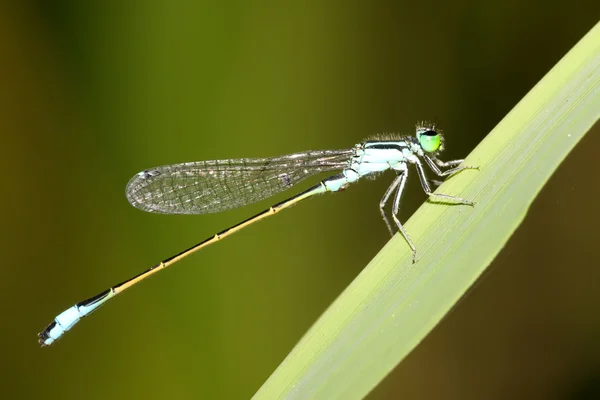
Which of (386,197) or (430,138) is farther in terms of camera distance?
(386,197)

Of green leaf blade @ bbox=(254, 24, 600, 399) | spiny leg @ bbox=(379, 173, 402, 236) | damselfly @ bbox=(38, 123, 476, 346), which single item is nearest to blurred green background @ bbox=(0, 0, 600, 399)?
damselfly @ bbox=(38, 123, 476, 346)

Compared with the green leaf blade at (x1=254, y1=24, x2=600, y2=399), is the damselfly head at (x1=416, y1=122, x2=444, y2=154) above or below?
above

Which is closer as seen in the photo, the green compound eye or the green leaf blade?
the green leaf blade

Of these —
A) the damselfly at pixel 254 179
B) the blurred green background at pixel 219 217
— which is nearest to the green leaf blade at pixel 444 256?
the blurred green background at pixel 219 217

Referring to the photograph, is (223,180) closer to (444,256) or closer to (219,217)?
(219,217)

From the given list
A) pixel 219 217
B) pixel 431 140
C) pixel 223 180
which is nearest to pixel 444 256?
pixel 431 140

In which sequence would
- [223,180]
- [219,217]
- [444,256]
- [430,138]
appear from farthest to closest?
1. [223,180]
2. [219,217]
3. [430,138]
4. [444,256]

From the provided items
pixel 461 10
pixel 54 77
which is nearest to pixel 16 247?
pixel 54 77

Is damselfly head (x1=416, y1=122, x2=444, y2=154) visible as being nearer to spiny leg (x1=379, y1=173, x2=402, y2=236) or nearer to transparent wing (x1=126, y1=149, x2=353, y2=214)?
spiny leg (x1=379, y1=173, x2=402, y2=236)
